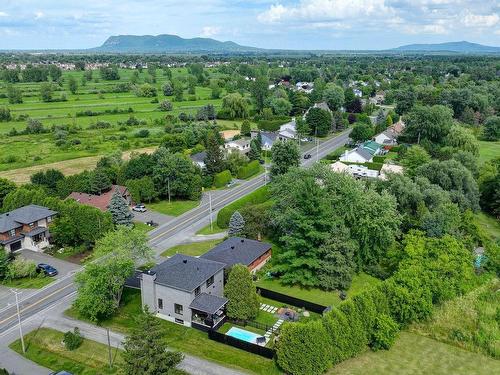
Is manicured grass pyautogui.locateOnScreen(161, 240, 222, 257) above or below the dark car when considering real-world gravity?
below

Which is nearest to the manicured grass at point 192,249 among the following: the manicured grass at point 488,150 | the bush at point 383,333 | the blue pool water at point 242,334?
the blue pool water at point 242,334

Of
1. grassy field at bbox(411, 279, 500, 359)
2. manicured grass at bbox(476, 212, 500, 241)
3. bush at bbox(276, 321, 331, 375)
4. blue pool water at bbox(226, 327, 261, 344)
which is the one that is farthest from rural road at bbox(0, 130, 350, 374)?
manicured grass at bbox(476, 212, 500, 241)

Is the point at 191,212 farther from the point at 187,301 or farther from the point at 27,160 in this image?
the point at 27,160

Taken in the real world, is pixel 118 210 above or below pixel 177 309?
above

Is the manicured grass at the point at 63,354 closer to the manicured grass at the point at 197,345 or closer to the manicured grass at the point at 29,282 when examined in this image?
the manicured grass at the point at 197,345

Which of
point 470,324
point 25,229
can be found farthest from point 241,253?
point 25,229

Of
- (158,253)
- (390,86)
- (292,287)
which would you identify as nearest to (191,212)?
(158,253)

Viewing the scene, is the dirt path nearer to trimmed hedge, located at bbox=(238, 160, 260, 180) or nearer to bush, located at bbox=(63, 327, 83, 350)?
trimmed hedge, located at bbox=(238, 160, 260, 180)

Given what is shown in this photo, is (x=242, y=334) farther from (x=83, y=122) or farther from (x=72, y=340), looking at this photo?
(x=83, y=122)
